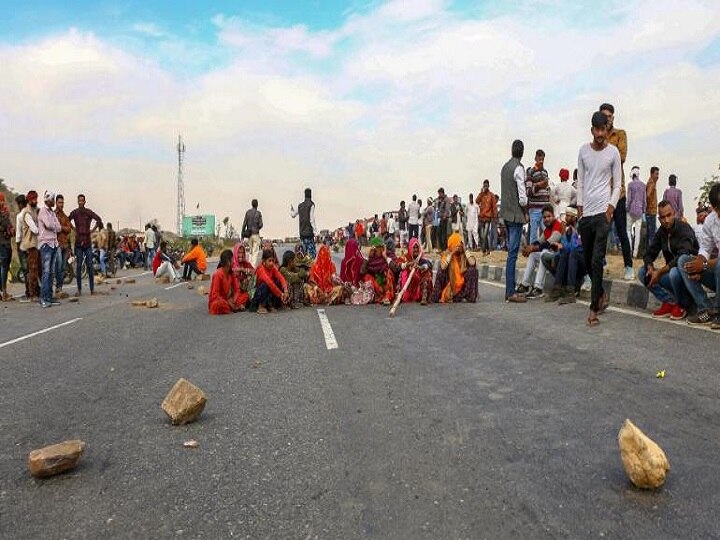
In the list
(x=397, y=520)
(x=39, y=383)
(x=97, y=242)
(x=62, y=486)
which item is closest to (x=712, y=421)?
(x=397, y=520)

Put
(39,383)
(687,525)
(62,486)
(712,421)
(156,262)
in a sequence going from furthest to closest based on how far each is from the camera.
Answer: (156,262), (39,383), (712,421), (62,486), (687,525)

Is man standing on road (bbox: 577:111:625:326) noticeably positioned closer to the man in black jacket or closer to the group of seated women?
the man in black jacket

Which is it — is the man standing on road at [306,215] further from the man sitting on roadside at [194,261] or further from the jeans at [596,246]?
the jeans at [596,246]

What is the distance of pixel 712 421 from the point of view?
377cm

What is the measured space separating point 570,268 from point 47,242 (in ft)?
30.9

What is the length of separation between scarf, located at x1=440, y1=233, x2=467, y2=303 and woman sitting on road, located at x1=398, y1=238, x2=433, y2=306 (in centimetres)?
31

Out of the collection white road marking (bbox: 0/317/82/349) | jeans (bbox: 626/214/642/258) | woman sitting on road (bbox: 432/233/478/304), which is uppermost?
jeans (bbox: 626/214/642/258)

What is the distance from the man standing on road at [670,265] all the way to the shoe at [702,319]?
0.36 m

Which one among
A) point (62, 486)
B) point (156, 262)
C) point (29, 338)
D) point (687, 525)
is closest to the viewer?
point (687, 525)

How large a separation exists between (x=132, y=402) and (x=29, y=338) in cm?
401

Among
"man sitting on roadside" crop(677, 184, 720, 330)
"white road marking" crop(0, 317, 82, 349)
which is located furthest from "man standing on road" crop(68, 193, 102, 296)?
"man sitting on roadside" crop(677, 184, 720, 330)

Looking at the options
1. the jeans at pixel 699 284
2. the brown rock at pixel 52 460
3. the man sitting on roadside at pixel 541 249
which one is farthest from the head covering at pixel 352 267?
the brown rock at pixel 52 460

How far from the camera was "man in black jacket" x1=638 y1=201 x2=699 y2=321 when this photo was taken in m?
7.44

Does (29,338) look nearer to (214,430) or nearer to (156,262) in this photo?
(214,430)
